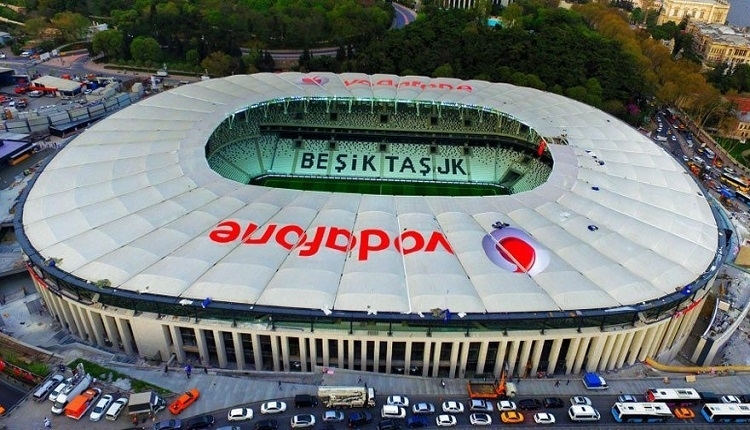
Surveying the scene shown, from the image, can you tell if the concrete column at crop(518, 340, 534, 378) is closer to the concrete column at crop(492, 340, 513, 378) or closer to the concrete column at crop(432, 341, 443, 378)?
the concrete column at crop(492, 340, 513, 378)

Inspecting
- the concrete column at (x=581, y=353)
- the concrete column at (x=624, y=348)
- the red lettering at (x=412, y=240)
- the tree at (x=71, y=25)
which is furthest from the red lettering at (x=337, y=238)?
the tree at (x=71, y=25)

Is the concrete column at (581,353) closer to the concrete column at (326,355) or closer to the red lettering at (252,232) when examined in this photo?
the concrete column at (326,355)

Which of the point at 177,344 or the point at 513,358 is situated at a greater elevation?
the point at 177,344

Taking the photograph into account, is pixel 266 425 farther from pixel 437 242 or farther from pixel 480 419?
pixel 437 242

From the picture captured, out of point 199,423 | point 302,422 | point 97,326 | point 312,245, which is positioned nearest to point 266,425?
point 302,422

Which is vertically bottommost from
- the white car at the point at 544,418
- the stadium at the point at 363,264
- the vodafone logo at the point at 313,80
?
the white car at the point at 544,418

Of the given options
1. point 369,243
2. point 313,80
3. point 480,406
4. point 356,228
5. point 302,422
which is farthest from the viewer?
point 313,80

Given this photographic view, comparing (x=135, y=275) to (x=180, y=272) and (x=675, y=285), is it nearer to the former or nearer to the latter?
(x=180, y=272)
